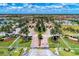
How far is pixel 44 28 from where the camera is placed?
4.32 feet

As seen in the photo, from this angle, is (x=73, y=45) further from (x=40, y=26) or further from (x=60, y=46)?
(x=40, y=26)

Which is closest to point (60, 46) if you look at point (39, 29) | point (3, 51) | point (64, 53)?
point (64, 53)

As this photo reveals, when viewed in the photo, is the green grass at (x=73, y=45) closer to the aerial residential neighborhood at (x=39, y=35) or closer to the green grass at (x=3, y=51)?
the aerial residential neighborhood at (x=39, y=35)

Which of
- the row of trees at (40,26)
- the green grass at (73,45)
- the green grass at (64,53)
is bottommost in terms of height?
the green grass at (64,53)

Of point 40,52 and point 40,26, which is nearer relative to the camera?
point 40,52

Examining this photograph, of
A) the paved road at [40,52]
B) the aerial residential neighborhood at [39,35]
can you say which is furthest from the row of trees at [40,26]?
the paved road at [40,52]

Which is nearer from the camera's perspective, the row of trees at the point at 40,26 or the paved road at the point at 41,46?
the paved road at the point at 41,46

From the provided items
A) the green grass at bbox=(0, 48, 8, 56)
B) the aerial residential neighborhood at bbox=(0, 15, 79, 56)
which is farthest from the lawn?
the green grass at bbox=(0, 48, 8, 56)

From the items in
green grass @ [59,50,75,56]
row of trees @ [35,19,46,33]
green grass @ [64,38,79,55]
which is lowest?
green grass @ [59,50,75,56]

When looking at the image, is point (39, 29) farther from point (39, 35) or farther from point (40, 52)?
point (40, 52)

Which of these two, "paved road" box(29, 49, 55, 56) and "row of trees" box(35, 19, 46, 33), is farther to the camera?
"row of trees" box(35, 19, 46, 33)

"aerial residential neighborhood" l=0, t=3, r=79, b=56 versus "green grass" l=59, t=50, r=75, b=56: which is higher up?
"aerial residential neighborhood" l=0, t=3, r=79, b=56

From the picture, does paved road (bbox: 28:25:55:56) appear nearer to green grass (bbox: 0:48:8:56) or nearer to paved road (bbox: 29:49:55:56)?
paved road (bbox: 29:49:55:56)

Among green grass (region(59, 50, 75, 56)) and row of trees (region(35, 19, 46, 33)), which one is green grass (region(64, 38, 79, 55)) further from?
row of trees (region(35, 19, 46, 33))
